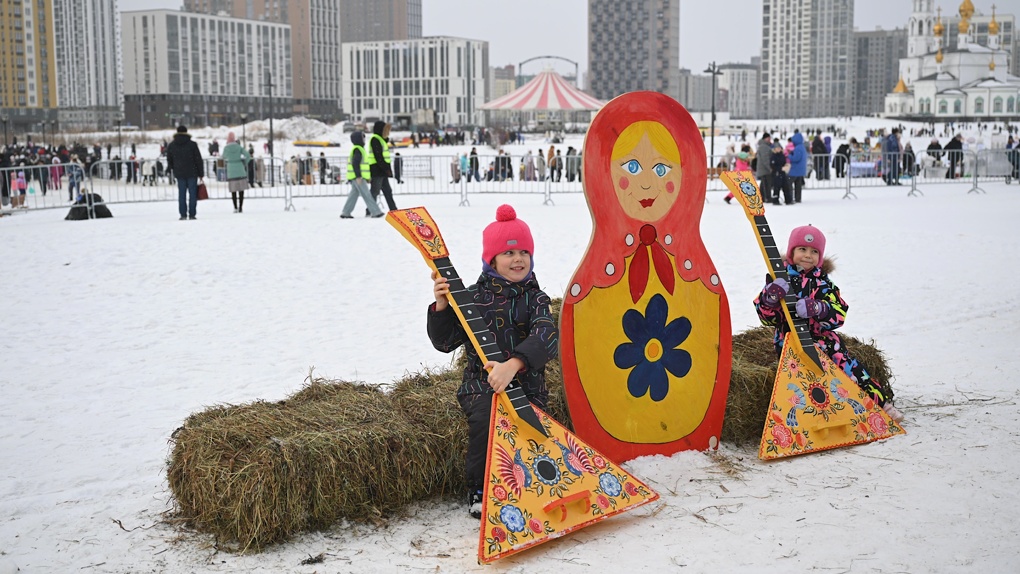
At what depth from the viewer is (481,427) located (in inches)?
163

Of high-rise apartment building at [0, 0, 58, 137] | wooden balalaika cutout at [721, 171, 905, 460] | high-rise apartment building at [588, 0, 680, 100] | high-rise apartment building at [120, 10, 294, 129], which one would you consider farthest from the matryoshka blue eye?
high-rise apartment building at [588, 0, 680, 100]

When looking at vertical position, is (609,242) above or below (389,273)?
above

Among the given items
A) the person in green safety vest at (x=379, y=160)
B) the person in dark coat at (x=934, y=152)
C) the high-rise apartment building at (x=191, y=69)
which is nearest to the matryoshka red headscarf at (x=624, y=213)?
the person in green safety vest at (x=379, y=160)

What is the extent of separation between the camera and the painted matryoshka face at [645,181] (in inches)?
189

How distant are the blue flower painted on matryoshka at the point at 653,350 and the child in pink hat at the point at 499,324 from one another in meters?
0.63

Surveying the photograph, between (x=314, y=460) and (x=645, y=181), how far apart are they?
210cm

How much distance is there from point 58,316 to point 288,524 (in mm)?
5818

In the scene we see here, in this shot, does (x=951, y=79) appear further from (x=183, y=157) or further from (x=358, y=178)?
(x=183, y=157)

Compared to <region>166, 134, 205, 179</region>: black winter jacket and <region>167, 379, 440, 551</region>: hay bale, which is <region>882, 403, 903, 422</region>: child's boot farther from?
<region>166, 134, 205, 179</region>: black winter jacket

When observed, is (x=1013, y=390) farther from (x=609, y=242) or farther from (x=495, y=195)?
(x=495, y=195)

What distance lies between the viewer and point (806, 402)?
4.98 meters

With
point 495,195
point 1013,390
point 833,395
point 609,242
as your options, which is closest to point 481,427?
point 609,242

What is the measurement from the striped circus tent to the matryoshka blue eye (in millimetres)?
39295

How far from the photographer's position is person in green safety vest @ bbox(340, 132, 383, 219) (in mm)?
16594
